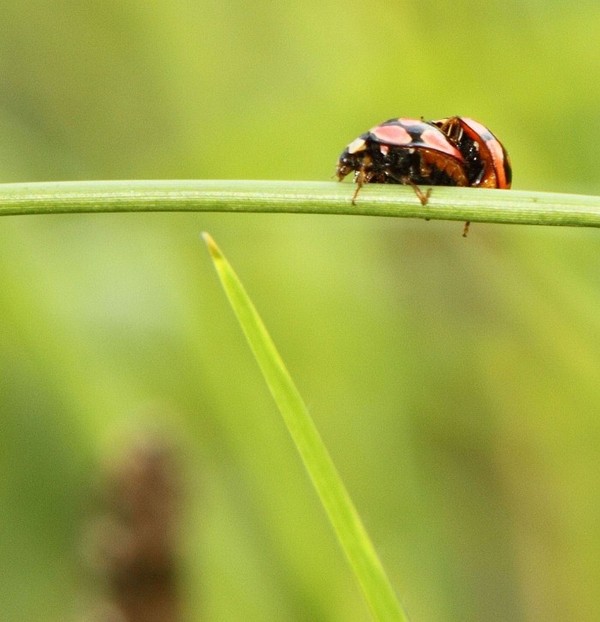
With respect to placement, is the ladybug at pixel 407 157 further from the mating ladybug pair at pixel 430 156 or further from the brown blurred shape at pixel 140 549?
the brown blurred shape at pixel 140 549

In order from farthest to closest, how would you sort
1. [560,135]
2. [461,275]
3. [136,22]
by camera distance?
[136,22]
[461,275]
[560,135]

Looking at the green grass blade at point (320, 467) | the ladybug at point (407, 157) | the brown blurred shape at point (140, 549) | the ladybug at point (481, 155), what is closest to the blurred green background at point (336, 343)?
the brown blurred shape at point (140, 549)

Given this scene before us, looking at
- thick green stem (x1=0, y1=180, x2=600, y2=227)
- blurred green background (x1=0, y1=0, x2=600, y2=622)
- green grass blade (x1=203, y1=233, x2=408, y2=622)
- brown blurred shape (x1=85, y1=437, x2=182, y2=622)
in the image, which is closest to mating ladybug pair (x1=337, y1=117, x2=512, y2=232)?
thick green stem (x1=0, y1=180, x2=600, y2=227)

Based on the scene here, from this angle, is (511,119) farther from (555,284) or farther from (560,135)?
(555,284)

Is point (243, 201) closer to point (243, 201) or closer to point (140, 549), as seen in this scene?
point (243, 201)

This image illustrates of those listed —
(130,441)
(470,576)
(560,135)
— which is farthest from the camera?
(560,135)

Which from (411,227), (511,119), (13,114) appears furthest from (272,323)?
(13,114)

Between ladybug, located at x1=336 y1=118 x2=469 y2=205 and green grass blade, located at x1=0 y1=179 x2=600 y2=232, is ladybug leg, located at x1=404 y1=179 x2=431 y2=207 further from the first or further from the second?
ladybug, located at x1=336 y1=118 x2=469 y2=205
